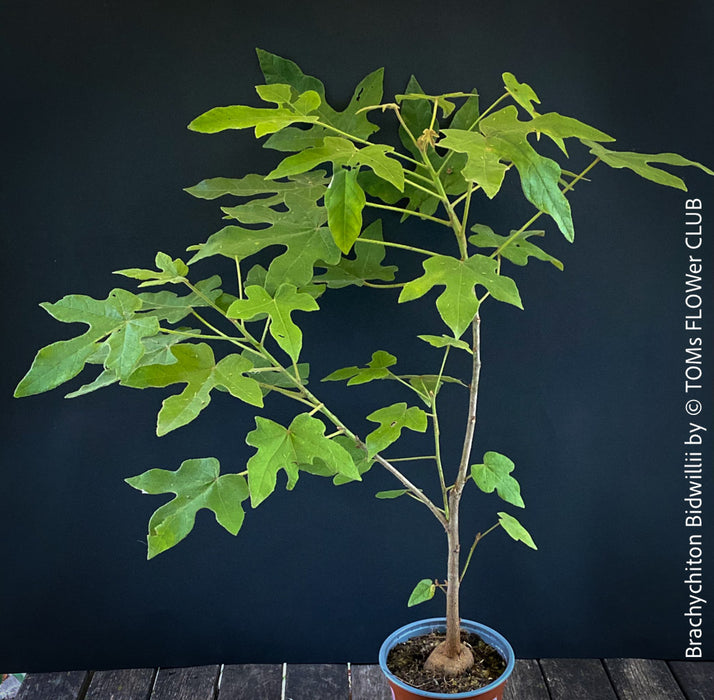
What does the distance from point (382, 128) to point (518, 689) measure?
1203 millimetres

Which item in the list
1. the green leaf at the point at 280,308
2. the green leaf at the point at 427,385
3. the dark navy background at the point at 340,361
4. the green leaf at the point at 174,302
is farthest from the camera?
the dark navy background at the point at 340,361

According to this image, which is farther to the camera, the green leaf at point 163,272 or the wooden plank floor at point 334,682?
the wooden plank floor at point 334,682

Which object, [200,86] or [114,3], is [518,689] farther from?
[114,3]

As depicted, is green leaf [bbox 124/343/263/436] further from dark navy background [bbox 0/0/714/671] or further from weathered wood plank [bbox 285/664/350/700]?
weathered wood plank [bbox 285/664/350/700]

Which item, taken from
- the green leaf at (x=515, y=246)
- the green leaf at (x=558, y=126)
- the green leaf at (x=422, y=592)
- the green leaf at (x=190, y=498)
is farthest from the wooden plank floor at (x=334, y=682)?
the green leaf at (x=558, y=126)

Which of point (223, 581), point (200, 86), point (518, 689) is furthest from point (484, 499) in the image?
point (200, 86)

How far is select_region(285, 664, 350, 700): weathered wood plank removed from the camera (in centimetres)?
162

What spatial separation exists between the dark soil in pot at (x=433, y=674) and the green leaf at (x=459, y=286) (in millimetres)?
659

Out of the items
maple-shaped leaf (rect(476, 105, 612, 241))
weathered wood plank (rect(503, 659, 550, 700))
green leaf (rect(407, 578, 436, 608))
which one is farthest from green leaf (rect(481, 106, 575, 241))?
weathered wood plank (rect(503, 659, 550, 700))

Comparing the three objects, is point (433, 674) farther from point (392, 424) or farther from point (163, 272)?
point (163, 272)

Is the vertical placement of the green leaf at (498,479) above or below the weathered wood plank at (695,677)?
above

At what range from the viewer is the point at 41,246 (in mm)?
1553

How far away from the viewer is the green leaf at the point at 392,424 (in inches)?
45.0

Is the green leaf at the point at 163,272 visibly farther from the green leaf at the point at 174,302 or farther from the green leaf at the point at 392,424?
the green leaf at the point at 392,424
